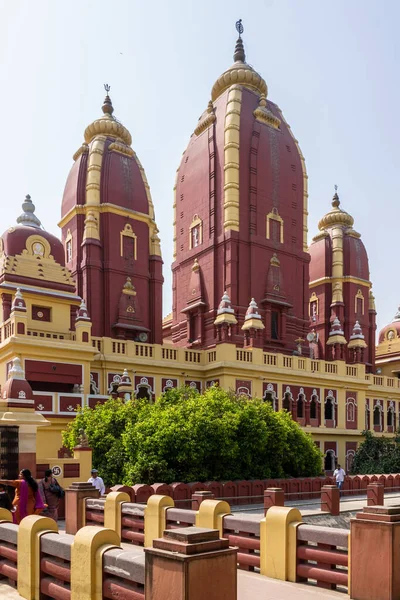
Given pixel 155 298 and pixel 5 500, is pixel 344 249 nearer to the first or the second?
pixel 155 298

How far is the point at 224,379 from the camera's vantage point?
26062 millimetres

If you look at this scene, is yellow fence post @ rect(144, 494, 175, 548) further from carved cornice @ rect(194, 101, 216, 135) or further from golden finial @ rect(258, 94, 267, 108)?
golden finial @ rect(258, 94, 267, 108)

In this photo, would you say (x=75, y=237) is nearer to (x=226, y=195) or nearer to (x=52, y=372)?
(x=226, y=195)

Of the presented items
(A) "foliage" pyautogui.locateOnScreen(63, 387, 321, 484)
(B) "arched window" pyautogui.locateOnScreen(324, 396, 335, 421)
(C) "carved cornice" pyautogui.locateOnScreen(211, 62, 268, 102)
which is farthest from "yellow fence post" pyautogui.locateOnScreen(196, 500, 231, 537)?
(C) "carved cornice" pyautogui.locateOnScreen(211, 62, 268, 102)

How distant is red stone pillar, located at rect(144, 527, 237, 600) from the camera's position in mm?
4559

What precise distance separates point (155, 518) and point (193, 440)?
7.88 metres

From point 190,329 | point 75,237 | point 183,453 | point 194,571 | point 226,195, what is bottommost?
point 183,453

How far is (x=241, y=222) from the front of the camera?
3131 cm

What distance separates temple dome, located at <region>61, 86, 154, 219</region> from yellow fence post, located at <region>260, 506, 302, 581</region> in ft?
80.7

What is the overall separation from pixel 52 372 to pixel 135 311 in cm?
817

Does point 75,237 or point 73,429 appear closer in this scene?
A: point 73,429

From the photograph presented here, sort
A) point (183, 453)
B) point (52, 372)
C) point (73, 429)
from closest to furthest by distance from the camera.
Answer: point (183, 453) → point (73, 429) → point (52, 372)

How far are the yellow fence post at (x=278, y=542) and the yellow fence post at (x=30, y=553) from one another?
273cm

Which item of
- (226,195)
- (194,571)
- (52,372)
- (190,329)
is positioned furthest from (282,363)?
(194,571)
